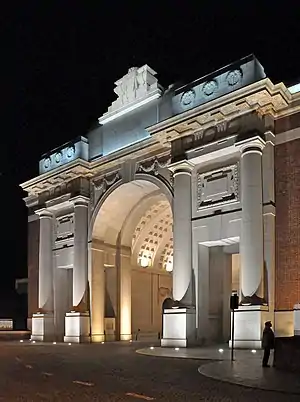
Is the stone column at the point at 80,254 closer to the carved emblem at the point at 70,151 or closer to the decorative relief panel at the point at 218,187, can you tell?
the carved emblem at the point at 70,151

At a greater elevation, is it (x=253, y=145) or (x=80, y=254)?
(x=253, y=145)

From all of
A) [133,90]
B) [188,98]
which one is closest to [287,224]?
[188,98]

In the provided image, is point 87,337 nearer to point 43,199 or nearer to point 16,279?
point 43,199

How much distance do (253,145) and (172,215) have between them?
6.35 m

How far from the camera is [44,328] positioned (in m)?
33.8

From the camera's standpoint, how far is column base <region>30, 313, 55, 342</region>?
33719 mm

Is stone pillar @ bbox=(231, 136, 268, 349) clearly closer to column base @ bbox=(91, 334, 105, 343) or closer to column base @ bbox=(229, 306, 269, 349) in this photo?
column base @ bbox=(229, 306, 269, 349)

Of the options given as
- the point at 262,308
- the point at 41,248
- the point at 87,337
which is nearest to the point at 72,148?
the point at 41,248

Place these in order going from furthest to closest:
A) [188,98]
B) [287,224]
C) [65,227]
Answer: [65,227], [188,98], [287,224]

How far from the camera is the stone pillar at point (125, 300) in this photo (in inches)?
1314

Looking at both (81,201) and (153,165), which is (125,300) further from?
(153,165)

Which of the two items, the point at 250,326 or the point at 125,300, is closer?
the point at 250,326

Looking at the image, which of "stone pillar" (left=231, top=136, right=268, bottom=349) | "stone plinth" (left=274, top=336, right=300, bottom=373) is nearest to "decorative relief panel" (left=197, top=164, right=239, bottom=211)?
"stone pillar" (left=231, top=136, right=268, bottom=349)

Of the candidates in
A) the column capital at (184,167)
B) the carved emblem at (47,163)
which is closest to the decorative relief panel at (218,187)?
the column capital at (184,167)
